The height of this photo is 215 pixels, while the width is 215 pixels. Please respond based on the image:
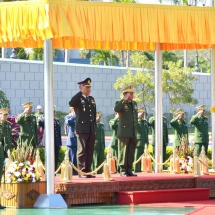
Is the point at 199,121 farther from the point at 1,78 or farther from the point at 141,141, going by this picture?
the point at 1,78

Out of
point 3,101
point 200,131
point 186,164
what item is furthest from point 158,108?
point 3,101

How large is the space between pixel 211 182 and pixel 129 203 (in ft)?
5.52

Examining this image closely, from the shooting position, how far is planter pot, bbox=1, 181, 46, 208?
49.1ft

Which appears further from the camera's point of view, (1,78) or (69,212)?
(1,78)

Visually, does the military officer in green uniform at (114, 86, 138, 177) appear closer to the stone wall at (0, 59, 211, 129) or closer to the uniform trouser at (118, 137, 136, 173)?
the uniform trouser at (118, 137, 136, 173)

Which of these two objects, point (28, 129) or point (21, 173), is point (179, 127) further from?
point (21, 173)

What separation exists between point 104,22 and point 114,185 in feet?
8.28

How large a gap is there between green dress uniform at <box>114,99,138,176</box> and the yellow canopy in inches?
56.4

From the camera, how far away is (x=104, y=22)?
49.9ft

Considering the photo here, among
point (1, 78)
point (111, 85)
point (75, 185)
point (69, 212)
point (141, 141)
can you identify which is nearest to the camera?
point (69, 212)

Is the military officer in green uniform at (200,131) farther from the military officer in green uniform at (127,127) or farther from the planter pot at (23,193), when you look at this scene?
the planter pot at (23,193)

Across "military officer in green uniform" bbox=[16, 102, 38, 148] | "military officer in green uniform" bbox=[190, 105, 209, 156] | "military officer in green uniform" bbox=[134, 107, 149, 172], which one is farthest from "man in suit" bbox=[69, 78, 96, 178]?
"military officer in green uniform" bbox=[190, 105, 209, 156]

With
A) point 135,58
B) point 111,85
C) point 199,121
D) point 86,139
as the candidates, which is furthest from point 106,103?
point 86,139

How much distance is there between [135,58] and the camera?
1617 inches
